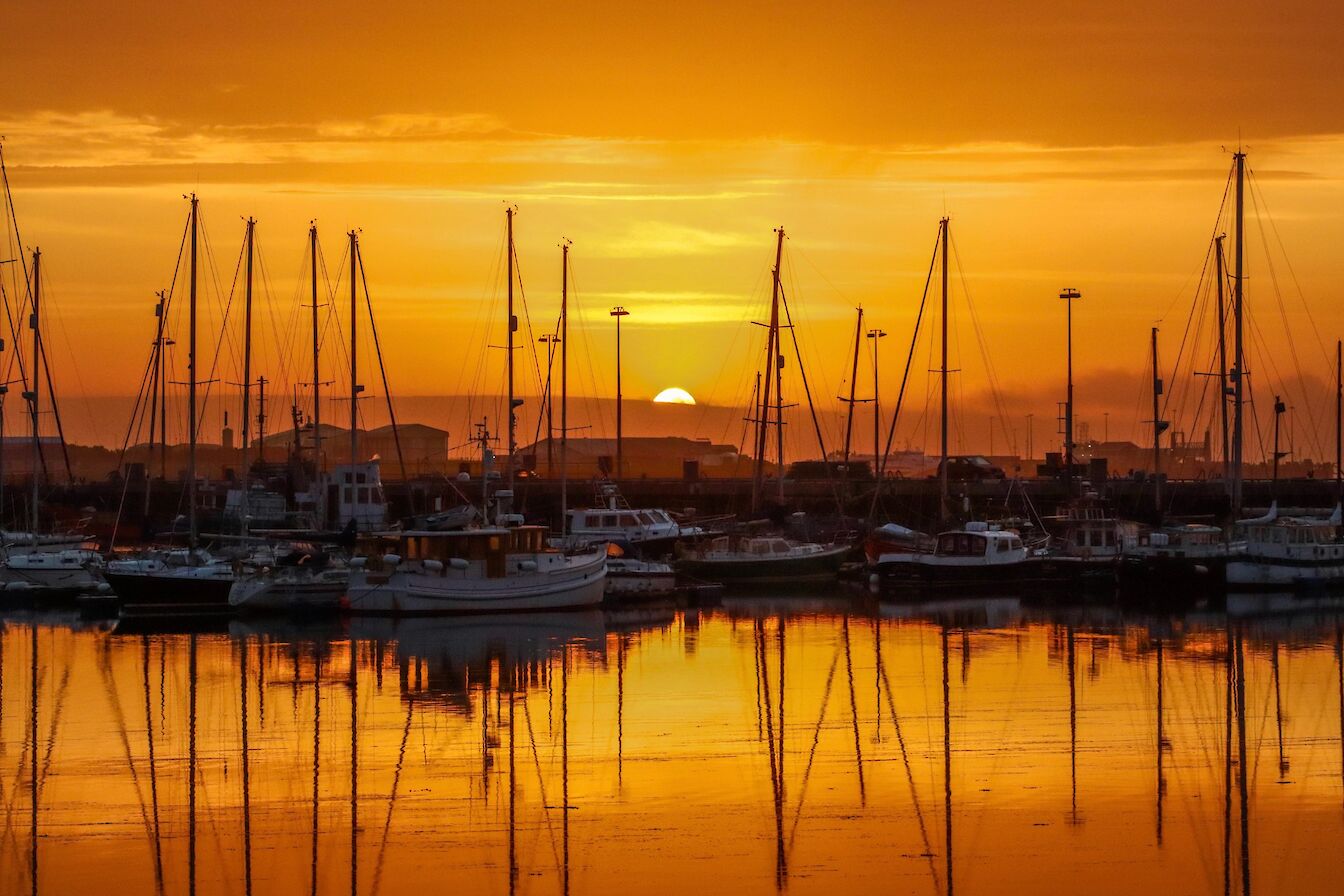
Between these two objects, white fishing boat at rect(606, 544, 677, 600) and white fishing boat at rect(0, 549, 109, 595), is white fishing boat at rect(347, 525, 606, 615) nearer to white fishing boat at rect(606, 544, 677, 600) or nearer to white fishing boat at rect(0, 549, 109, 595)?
white fishing boat at rect(606, 544, 677, 600)

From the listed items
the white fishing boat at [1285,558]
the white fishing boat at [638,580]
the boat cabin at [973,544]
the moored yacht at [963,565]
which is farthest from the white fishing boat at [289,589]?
the white fishing boat at [1285,558]

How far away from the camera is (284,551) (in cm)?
5094

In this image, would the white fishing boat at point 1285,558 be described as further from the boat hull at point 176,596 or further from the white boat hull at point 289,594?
the boat hull at point 176,596

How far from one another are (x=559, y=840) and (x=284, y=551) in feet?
107

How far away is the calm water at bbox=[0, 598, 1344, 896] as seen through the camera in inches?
736

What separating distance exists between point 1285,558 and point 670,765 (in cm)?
3555

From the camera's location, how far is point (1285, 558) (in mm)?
54469

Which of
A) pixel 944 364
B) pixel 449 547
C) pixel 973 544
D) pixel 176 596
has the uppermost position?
pixel 944 364

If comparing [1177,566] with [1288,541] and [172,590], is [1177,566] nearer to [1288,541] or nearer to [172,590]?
[1288,541]

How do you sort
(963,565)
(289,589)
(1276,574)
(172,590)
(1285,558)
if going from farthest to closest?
(963,565) → (1285,558) → (1276,574) → (172,590) → (289,589)

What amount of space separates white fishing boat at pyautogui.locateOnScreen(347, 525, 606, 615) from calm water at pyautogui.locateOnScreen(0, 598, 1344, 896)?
16.4 feet

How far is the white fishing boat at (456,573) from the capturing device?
45.7 m

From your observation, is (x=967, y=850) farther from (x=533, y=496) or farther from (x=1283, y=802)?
(x=533, y=496)

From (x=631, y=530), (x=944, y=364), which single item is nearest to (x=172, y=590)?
(x=631, y=530)
